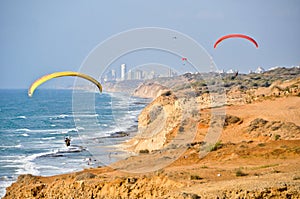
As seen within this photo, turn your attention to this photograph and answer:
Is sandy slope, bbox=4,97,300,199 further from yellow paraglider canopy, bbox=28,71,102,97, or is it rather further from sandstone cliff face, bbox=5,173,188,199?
yellow paraglider canopy, bbox=28,71,102,97

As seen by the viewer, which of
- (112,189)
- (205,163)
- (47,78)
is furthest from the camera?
(205,163)

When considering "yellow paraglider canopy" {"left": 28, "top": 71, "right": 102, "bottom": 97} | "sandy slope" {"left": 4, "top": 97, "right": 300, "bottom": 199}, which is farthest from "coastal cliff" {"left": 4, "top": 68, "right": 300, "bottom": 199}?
"yellow paraglider canopy" {"left": 28, "top": 71, "right": 102, "bottom": 97}

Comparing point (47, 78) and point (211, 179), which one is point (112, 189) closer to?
point (211, 179)

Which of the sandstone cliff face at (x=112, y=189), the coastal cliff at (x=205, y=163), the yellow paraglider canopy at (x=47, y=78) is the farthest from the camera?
the yellow paraglider canopy at (x=47, y=78)

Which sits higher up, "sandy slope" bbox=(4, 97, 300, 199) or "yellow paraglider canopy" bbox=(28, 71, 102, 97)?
"yellow paraglider canopy" bbox=(28, 71, 102, 97)

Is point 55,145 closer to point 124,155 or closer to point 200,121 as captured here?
point 124,155

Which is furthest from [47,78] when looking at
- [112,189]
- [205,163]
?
[205,163]

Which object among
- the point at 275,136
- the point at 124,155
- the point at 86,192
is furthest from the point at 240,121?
the point at 86,192

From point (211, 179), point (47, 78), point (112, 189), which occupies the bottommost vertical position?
point (112, 189)

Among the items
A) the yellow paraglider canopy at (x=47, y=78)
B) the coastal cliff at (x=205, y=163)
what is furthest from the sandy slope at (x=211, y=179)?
the yellow paraglider canopy at (x=47, y=78)

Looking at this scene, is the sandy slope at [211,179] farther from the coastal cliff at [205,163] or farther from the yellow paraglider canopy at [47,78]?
the yellow paraglider canopy at [47,78]
